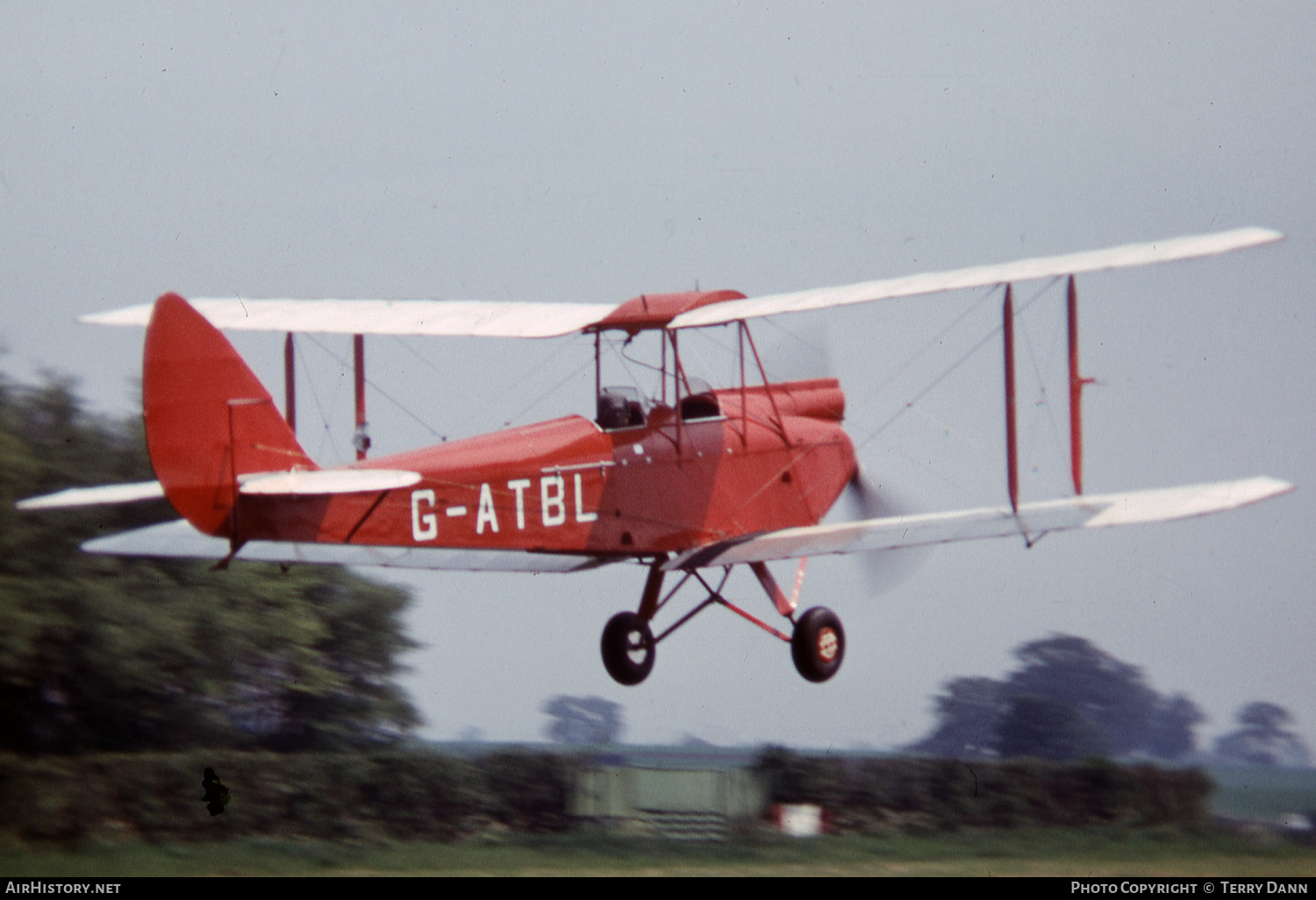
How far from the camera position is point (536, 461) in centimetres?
1458

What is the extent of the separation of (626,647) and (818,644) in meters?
1.69

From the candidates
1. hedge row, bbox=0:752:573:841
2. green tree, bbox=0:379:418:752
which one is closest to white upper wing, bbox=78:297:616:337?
hedge row, bbox=0:752:573:841

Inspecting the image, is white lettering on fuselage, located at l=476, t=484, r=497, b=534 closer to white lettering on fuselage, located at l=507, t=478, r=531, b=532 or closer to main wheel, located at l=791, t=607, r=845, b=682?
white lettering on fuselage, located at l=507, t=478, r=531, b=532

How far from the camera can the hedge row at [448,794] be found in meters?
22.9

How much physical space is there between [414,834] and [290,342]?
11.2 m

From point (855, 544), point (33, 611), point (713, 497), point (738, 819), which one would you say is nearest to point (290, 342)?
point (713, 497)

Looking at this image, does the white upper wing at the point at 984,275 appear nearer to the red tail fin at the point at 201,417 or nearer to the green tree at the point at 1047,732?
the red tail fin at the point at 201,417

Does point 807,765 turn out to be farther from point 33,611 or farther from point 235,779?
point 33,611

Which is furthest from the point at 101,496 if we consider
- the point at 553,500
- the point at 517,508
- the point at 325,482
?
the point at 553,500

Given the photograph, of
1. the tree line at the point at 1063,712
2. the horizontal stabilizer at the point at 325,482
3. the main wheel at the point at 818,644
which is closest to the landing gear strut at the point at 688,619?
the main wheel at the point at 818,644

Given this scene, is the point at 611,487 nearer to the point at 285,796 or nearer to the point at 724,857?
the point at 724,857

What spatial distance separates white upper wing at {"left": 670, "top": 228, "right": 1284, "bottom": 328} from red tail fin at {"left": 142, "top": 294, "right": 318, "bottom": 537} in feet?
13.1

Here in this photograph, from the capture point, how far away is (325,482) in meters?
12.4

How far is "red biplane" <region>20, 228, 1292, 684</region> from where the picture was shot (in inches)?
508
